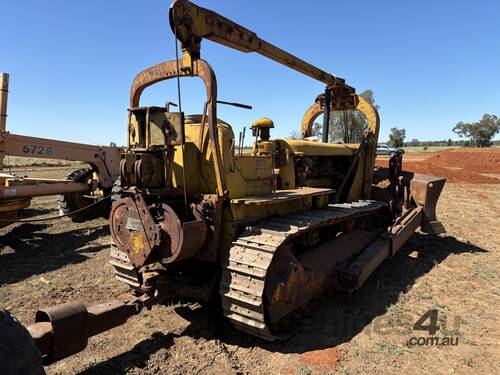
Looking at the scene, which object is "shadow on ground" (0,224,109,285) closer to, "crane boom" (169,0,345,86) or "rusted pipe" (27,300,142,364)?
"rusted pipe" (27,300,142,364)

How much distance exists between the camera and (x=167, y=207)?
13.6ft

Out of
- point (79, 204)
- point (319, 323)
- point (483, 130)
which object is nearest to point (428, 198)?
point (319, 323)

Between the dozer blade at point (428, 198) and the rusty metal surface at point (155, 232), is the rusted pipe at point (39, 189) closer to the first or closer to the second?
the rusty metal surface at point (155, 232)

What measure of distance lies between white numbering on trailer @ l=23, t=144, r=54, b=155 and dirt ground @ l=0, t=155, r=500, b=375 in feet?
7.16

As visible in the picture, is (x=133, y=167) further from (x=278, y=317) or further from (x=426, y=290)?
(x=426, y=290)

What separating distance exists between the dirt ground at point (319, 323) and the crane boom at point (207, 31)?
10.9 ft

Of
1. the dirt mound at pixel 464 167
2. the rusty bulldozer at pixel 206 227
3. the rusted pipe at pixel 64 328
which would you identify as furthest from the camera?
the dirt mound at pixel 464 167

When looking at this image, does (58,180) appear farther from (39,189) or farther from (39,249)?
(39,249)

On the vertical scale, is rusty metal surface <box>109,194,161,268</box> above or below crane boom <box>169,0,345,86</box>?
below

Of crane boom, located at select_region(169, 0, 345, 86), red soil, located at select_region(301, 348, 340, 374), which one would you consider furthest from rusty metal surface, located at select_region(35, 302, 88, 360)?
crane boom, located at select_region(169, 0, 345, 86)

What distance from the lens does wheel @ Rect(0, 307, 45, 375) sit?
235 cm

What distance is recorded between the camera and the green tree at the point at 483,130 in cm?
6694

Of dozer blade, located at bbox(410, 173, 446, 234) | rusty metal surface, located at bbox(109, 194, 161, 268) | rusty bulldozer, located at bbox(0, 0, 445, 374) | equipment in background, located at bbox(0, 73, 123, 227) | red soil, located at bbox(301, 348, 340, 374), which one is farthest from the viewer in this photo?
dozer blade, located at bbox(410, 173, 446, 234)

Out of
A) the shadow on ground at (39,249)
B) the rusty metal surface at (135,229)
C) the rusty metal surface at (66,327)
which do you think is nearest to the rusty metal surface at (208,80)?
the rusty metal surface at (135,229)
